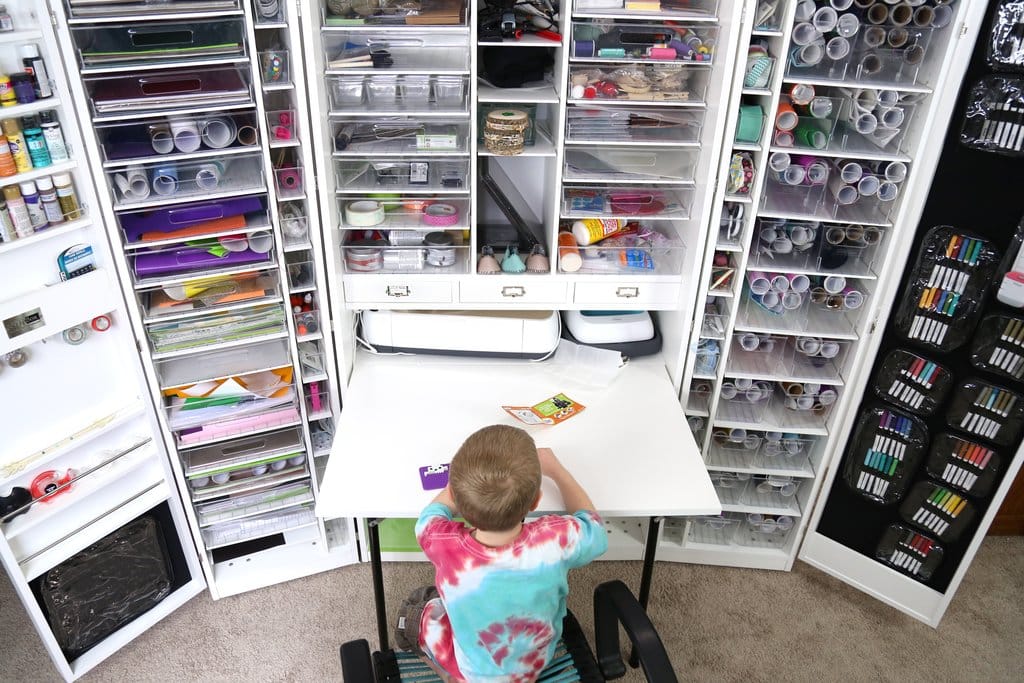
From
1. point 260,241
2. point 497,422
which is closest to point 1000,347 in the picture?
point 497,422

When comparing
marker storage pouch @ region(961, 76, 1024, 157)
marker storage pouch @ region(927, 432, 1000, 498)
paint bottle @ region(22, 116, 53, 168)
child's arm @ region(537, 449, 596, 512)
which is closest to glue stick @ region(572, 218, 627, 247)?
child's arm @ region(537, 449, 596, 512)

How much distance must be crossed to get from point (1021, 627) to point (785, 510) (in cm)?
81

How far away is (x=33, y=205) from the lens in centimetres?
185

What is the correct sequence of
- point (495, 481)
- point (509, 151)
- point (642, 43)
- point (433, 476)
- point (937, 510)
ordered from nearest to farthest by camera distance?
1. point (495, 481)
2. point (433, 476)
3. point (642, 43)
4. point (509, 151)
5. point (937, 510)

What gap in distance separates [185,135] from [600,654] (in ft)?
5.09

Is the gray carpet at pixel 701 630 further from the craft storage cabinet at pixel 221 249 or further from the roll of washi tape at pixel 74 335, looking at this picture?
the roll of washi tape at pixel 74 335

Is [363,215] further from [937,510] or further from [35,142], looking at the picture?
[937,510]

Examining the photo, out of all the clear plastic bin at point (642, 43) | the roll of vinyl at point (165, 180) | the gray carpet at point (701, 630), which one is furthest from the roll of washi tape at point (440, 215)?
the gray carpet at point (701, 630)

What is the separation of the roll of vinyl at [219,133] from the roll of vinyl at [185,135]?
0.02 m

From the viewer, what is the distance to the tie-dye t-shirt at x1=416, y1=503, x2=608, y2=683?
1532 millimetres

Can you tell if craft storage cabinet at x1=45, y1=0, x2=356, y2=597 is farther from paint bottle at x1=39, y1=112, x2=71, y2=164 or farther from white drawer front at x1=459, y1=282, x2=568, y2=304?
white drawer front at x1=459, y1=282, x2=568, y2=304

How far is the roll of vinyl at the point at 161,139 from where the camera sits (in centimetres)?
192

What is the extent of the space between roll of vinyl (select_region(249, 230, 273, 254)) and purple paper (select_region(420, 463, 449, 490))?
0.73m

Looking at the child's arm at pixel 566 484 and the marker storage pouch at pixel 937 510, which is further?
the marker storage pouch at pixel 937 510
